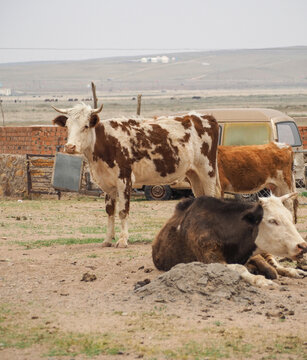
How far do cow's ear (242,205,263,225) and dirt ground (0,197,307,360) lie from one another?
710 mm

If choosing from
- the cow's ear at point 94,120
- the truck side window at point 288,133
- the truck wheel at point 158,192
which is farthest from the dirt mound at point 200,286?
the truck wheel at point 158,192

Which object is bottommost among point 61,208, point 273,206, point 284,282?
point 61,208

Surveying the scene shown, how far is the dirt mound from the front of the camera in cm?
846

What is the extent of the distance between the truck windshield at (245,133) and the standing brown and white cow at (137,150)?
5.69 m

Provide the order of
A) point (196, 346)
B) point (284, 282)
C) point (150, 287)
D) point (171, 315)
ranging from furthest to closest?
point (284, 282), point (150, 287), point (171, 315), point (196, 346)

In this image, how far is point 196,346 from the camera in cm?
689

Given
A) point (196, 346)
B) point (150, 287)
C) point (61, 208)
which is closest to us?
point (196, 346)

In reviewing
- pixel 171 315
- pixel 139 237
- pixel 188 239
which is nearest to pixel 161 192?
pixel 139 237

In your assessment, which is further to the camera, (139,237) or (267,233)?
(139,237)

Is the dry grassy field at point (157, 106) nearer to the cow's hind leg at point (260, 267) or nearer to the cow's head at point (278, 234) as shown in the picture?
the cow's hind leg at point (260, 267)

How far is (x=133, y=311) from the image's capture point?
8117 mm

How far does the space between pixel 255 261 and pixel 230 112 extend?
10.5 metres

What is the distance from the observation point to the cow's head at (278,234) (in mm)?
9070

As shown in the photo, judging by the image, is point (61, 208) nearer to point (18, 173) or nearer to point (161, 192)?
point (161, 192)
